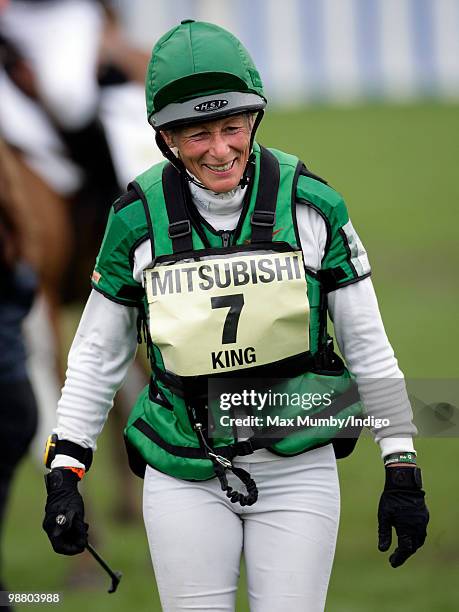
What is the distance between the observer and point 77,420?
364 centimetres

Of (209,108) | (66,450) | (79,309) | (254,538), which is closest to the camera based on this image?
(209,108)

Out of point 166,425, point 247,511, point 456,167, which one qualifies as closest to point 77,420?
point 166,425

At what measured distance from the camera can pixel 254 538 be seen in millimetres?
3496

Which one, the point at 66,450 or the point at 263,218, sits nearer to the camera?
the point at 263,218

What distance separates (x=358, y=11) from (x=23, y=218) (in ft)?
126

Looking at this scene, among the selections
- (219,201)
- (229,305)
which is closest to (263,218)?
(219,201)

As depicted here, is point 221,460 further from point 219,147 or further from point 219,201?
point 219,147

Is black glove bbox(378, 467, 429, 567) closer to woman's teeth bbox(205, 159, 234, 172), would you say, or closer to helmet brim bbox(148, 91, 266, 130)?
woman's teeth bbox(205, 159, 234, 172)

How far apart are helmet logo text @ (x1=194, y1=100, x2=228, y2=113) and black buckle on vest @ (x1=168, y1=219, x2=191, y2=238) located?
280mm

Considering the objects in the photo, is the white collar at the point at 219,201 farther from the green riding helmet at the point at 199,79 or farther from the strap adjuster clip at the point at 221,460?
the strap adjuster clip at the point at 221,460

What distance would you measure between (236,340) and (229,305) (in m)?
0.09

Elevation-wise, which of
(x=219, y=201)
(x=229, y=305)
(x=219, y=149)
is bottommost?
(x=229, y=305)

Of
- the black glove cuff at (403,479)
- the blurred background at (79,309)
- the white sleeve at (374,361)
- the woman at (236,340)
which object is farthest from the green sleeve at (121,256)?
the blurred background at (79,309)

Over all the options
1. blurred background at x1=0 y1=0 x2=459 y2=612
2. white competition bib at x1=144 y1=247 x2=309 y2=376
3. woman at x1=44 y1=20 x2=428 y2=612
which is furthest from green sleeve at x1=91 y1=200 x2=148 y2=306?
blurred background at x1=0 y1=0 x2=459 y2=612
